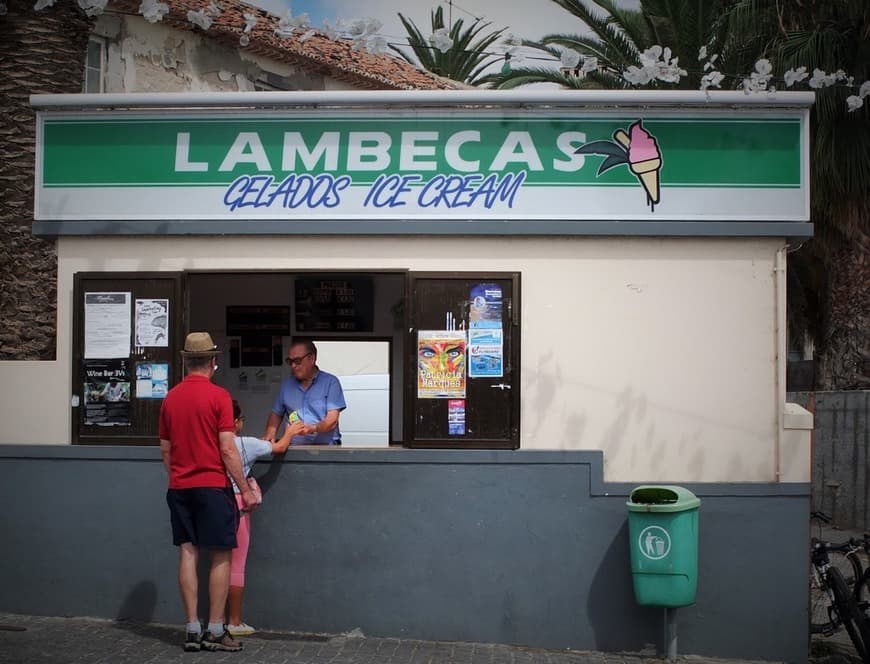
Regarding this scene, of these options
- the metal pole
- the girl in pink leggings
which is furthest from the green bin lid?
the girl in pink leggings

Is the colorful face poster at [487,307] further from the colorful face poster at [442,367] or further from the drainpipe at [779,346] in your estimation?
the drainpipe at [779,346]

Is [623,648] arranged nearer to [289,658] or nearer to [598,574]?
[598,574]

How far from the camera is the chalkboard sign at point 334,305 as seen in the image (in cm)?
1186

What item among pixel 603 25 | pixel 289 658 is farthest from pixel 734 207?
pixel 603 25

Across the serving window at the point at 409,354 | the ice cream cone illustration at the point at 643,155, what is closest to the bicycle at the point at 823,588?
the serving window at the point at 409,354

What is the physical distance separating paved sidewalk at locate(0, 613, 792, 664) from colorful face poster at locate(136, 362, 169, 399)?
1.63 metres

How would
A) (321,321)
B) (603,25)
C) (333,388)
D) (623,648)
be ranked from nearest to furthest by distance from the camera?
1. (623,648)
2. (333,388)
3. (321,321)
4. (603,25)

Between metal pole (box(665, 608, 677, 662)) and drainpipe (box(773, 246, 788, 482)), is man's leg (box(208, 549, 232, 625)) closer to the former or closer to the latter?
metal pole (box(665, 608, 677, 662))

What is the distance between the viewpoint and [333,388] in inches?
324

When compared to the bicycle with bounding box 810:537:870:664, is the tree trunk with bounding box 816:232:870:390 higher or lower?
higher

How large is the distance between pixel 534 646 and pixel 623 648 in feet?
1.99

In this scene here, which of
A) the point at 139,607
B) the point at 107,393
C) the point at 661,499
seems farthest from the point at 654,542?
the point at 107,393

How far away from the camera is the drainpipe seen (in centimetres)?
767

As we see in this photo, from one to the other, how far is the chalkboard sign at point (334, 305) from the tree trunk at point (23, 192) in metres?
2.91
